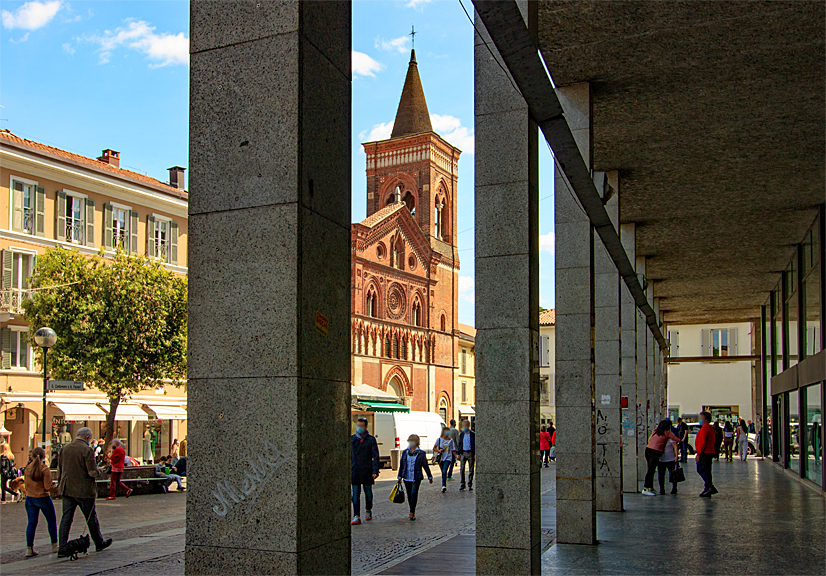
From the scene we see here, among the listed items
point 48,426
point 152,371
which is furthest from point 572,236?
point 48,426

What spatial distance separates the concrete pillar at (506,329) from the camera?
7.54m

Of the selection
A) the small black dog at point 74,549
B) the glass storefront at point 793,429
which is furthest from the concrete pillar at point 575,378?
the glass storefront at point 793,429

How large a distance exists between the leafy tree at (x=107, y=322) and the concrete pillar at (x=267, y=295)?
25145 mm

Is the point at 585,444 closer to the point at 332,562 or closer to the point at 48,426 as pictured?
the point at 332,562

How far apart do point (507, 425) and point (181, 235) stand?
37.8 metres

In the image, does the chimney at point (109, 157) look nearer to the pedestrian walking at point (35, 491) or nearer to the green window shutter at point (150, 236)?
the green window shutter at point (150, 236)

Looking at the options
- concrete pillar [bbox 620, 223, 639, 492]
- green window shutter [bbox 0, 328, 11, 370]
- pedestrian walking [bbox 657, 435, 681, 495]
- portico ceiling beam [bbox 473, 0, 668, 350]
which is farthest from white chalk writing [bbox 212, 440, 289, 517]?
green window shutter [bbox 0, 328, 11, 370]

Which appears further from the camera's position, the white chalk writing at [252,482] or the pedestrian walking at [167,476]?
the pedestrian walking at [167,476]

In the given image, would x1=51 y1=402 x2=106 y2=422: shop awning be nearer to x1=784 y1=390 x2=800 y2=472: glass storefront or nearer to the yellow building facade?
the yellow building facade

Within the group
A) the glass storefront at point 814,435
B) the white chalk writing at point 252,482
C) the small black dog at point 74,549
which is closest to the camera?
the white chalk writing at point 252,482

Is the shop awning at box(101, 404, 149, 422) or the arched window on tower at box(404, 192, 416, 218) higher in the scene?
the arched window on tower at box(404, 192, 416, 218)

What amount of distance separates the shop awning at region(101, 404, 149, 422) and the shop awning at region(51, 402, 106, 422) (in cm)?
64

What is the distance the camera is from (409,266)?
217ft

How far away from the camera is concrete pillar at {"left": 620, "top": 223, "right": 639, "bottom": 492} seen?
18188 millimetres
